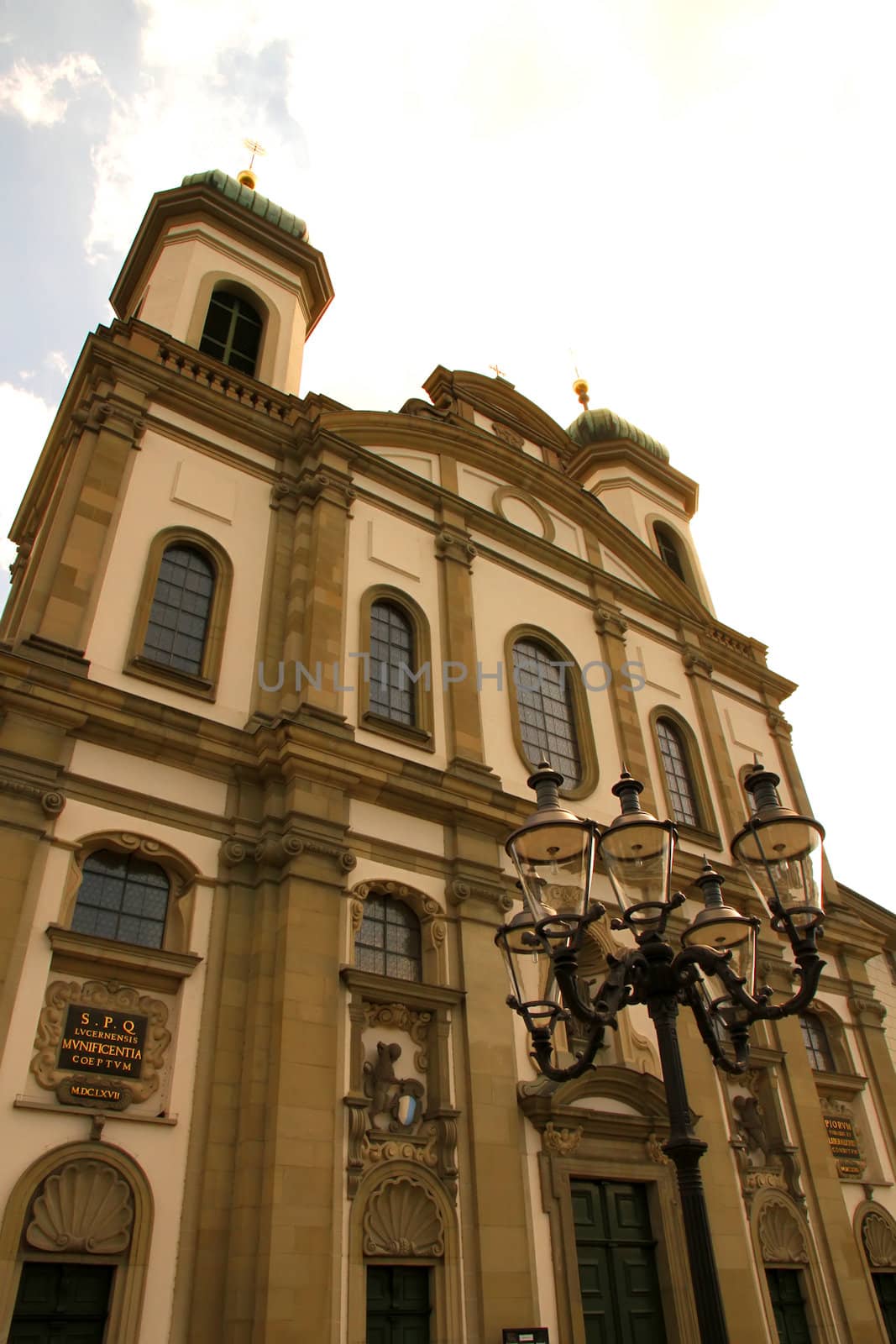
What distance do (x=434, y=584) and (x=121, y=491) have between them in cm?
531

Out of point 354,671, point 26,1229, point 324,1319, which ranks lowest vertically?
point 324,1319

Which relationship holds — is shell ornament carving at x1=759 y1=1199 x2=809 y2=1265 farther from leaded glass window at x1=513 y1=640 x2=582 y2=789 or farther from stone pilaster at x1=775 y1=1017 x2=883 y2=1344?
leaded glass window at x1=513 y1=640 x2=582 y2=789

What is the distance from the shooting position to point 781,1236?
14.0 metres

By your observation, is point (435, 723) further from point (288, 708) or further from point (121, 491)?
point (121, 491)

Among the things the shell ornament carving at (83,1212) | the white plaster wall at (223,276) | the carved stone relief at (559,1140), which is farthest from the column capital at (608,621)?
the shell ornament carving at (83,1212)

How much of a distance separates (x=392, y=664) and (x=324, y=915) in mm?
4903

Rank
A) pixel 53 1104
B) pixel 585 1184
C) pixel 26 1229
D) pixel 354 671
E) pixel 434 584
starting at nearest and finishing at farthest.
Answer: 1. pixel 26 1229
2. pixel 53 1104
3. pixel 585 1184
4. pixel 354 671
5. pixel 434 584

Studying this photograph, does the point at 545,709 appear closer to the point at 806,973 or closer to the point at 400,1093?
the point at 400,1093

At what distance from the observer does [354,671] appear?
14555 mm

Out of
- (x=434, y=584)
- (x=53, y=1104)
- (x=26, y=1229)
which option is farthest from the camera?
(x=434, y=584)

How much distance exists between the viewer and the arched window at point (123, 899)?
1084 cm

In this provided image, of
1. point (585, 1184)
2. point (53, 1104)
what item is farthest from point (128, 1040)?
point (585, 1184)

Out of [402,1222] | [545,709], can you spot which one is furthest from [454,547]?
[402,1222]

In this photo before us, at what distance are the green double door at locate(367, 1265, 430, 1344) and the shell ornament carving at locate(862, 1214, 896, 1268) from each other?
8.28 m
